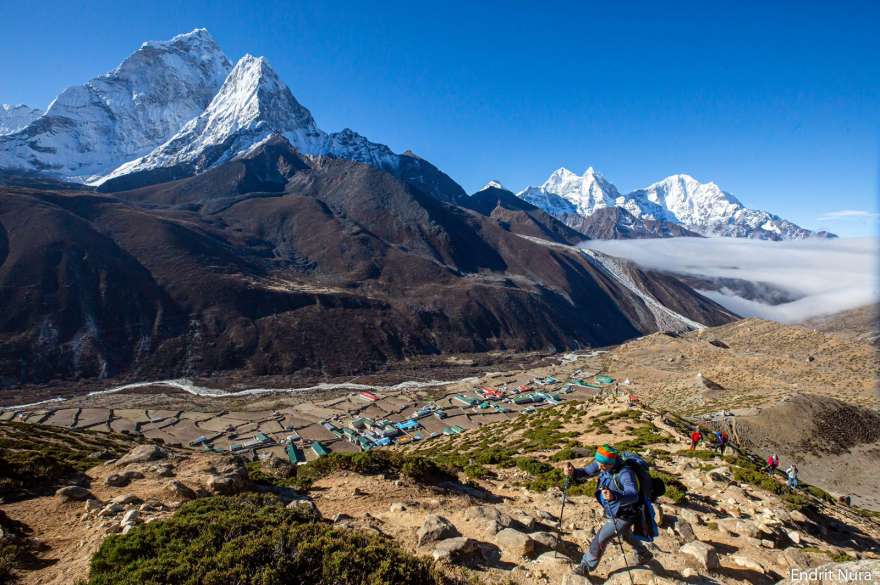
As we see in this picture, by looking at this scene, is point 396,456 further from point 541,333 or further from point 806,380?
point 541,333

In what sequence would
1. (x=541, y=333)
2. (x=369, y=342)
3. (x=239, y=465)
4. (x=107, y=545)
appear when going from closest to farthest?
(x=107, y=545)
(x=239, y=465)
(x=369, y=342)
(x=541, y=333)

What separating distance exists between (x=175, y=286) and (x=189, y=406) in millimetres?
50230

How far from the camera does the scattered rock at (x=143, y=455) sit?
1377 cm

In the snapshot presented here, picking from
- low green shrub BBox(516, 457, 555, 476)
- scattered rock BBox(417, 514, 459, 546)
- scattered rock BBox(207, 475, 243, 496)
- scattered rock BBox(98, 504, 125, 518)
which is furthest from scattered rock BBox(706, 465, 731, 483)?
scattered rock BBox(98, 504, 125, 518)

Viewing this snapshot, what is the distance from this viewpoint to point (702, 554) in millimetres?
8328

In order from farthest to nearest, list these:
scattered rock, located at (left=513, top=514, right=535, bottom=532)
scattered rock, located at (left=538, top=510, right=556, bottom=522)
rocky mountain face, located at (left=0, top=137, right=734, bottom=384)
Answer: rocky mountain face, located at (left=0, top=137, right=734, bottom=384) → scattered rock, located at (left=538, top=510, right=556, bottom=522) → scattered rock, located at (left=513, top=514, right=535, bottom=532)

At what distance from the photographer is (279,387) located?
256ft

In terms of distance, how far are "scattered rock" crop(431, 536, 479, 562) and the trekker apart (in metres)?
1.90

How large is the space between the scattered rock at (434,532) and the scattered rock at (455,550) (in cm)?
41

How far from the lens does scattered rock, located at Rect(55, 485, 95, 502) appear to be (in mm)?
10617

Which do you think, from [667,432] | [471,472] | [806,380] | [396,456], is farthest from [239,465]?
[806,380]

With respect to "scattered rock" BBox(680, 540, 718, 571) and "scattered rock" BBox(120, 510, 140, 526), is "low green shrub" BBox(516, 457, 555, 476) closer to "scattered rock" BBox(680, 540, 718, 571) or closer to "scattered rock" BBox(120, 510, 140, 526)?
"scattered rock" BBox(680, 540, 718, 571)

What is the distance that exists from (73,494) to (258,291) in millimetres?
100648

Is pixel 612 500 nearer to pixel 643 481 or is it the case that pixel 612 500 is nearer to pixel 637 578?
pixel 643 481
